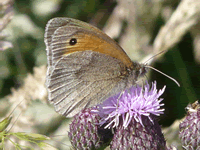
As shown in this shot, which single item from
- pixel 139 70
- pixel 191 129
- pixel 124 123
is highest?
pixel 139 70

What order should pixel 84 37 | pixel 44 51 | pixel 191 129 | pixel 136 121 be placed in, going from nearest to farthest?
pixel 191 129 < pixel 136 121 < pixel 84 37 < pixel 44 51

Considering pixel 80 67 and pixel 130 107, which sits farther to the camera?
pixel 80 67

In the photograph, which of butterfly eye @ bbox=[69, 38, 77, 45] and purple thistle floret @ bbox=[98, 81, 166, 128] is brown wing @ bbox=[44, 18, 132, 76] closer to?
butterfly eye @ bbox=[69, 38, 77, 45]

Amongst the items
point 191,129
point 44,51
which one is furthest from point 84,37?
point 44,51

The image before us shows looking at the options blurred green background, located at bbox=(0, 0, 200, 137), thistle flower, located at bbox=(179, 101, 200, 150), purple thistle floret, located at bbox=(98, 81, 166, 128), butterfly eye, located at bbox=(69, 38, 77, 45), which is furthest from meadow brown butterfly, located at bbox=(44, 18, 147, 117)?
blurred green background, located at bbox=(0, 0, 200, 137)

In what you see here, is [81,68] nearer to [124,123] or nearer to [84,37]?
[84,37]

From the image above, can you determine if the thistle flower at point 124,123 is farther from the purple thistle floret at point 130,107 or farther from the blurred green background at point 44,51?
the blurred green background at point 44,51
